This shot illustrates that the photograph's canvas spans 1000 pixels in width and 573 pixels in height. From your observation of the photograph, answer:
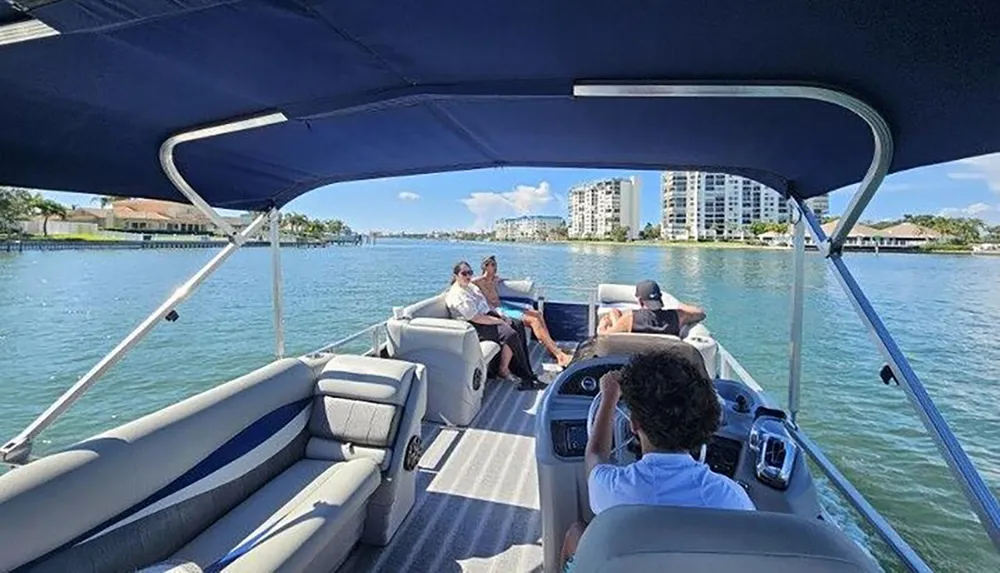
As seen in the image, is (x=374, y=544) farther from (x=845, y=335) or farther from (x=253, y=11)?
(x=845, y=335)

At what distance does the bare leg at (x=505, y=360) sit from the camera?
4336 millimetres

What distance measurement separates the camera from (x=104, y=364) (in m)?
2.20

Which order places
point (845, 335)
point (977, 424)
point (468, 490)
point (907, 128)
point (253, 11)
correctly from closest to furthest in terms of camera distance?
point (253, 11)
point (907, 128)
point (468, 490)
point (977, 424)
point (845, 335)

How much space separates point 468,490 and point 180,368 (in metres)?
7.76

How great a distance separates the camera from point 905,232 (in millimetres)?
37906

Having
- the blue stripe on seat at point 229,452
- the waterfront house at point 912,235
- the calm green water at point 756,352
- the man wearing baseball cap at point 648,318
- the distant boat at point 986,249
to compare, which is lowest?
→ the calm green water at point 756,352

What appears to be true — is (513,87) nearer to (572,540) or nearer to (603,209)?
(572,540)

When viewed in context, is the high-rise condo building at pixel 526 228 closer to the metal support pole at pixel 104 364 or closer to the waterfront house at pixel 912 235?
the waterfront house at pixel 912 235

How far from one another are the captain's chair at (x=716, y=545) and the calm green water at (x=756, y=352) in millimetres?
1552

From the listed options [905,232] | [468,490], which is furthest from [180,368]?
[905,232]

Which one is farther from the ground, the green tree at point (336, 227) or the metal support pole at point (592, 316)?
the green tree at point (336, 227)

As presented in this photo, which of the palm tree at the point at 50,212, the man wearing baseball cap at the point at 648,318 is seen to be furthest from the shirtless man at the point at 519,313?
the palm tree at the point at 50,212

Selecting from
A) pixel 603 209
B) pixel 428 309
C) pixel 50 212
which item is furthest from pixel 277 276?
pixel 603 209

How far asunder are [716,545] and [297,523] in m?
1.29
